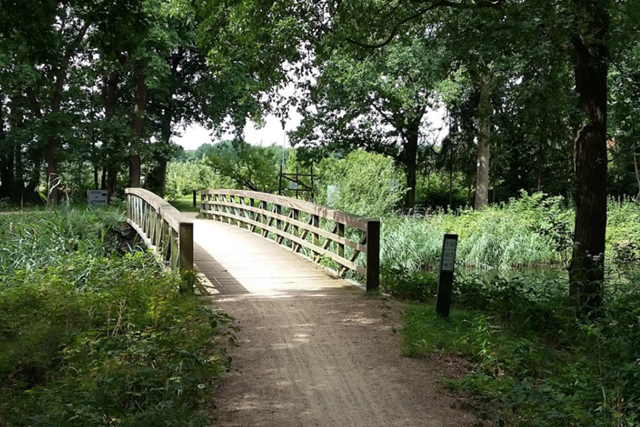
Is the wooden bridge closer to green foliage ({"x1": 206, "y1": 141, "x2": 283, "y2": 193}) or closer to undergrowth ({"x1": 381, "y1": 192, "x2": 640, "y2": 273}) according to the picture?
undergrowth ({"x1": 381, "y1": 192, "x2": 640, "y2": 273})

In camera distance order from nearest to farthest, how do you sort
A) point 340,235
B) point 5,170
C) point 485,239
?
point 340,235
point 485,239
point 5,170

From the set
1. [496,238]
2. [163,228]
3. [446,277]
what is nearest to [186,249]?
[163,228]

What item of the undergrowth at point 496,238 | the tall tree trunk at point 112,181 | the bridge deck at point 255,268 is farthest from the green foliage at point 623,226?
the tall tree trunk at point 112,181

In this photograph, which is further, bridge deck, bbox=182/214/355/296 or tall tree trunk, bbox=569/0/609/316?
bridge deck, bbox=182/214/355/296

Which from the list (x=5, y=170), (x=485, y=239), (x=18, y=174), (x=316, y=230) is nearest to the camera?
(x=316, y=230)

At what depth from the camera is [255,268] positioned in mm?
9852

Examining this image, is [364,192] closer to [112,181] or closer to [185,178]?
[112,181]

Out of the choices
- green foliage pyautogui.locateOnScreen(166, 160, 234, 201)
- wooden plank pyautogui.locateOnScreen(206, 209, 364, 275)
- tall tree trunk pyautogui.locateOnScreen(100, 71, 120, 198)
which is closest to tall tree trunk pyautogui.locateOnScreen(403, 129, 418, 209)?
green foliage pyautogui.locateOnScreen(166, 160, 234, 201)

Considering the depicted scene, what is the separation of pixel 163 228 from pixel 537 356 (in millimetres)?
6470

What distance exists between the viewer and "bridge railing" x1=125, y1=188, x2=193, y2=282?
7527mm

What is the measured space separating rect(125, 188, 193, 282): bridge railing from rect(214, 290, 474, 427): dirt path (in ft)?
3.17

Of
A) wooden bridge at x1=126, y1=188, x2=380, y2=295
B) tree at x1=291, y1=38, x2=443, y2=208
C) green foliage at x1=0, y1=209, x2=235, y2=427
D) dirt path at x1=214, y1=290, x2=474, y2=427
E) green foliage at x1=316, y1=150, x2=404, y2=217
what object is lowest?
dirt path at x1=214, y1=290, x2=474, y2=427

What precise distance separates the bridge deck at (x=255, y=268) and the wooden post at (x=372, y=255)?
58 centimetres

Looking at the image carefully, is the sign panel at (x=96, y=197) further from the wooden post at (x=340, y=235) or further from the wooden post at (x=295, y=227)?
the wooden post at (x=340, y=235)
